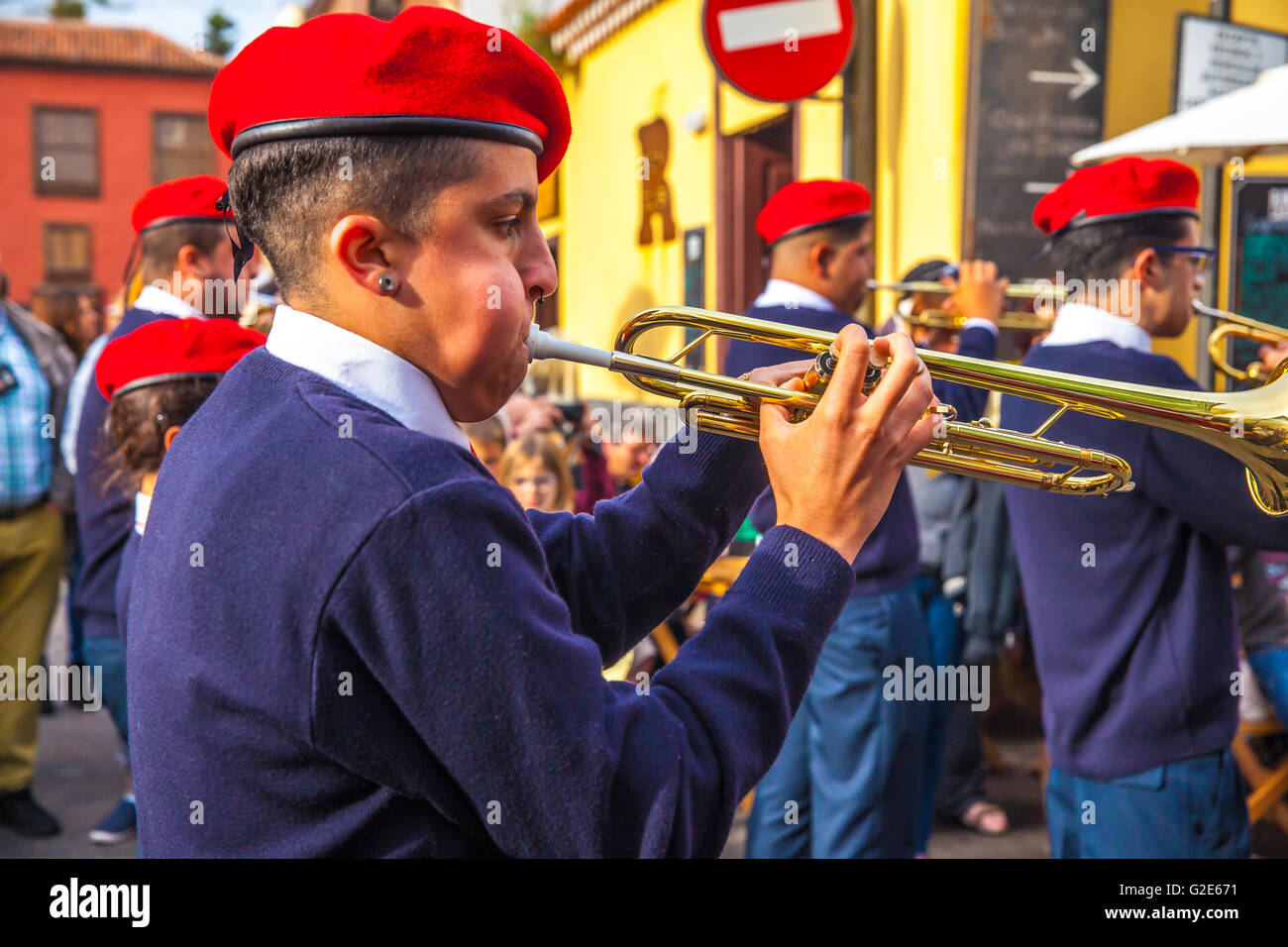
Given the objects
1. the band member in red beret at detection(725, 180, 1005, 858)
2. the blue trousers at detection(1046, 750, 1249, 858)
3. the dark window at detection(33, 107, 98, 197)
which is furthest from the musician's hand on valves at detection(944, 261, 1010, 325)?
the dark window at detection(33, 107, 98, 197)

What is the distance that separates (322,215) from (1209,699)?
2077 mm

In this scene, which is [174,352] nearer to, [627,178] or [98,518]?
[98,518]

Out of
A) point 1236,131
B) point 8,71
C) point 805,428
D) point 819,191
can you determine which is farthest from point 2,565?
point 8,71

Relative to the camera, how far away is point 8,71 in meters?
34.8

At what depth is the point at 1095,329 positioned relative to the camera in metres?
2.80

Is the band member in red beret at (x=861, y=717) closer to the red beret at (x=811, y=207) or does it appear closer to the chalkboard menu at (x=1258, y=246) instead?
the red beret at (x=811, y=207)

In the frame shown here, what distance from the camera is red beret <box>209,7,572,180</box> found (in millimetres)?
1203

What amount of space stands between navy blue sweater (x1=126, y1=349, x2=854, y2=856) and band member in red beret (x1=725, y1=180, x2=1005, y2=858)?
2.52 metres

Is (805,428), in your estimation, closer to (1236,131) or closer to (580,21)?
(1236,131)

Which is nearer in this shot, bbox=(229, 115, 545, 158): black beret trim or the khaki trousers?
bbox=(229, 115, 545, 158): black beret trim

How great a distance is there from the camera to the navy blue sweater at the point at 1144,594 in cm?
249

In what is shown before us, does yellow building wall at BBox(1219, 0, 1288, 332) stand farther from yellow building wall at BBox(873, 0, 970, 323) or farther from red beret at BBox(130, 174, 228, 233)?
red beret at BBox(130, 174, 228, 233)

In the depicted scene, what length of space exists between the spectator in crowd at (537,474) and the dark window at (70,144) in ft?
115

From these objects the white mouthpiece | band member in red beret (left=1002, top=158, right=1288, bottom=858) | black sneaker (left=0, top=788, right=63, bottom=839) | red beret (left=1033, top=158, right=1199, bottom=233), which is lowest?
black sneaker (left=0, top=788, right=63, bottom=839)
